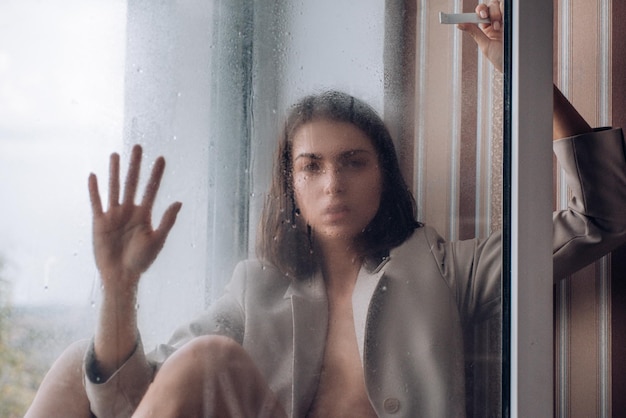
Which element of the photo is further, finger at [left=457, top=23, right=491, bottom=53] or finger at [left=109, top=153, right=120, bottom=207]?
finger at [left=457, top=23, right=491, bottom=53]

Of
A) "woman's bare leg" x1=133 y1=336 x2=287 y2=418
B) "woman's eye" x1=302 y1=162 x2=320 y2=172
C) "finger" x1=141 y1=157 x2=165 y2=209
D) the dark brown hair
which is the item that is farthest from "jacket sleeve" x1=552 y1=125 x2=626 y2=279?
"finger" x1=141 y1=157 x2=165 y2=209

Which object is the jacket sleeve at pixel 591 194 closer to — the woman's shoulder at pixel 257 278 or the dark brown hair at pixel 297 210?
the dark brown hair at pixel 297 210

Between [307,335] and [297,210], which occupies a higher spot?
[297,210]

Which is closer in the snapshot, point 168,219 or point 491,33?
point 168,219

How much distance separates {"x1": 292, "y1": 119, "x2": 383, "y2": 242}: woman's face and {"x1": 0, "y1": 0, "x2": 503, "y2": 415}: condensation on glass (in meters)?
0.05

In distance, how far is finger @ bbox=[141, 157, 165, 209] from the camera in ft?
3.23

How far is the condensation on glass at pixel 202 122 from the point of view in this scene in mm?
943

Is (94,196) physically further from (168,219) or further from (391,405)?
(391,405)

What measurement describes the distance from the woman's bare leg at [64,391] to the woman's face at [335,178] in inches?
15.3

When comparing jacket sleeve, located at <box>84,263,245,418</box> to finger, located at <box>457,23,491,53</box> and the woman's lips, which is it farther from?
finger, located at <box>457,23,491,53</box>

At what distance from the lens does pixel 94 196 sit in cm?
96

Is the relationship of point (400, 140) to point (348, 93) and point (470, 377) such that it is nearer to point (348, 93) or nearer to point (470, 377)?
point (348, 93)

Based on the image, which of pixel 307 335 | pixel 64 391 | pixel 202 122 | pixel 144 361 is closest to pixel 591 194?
pixel 307 335

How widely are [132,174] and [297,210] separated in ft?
0.82
